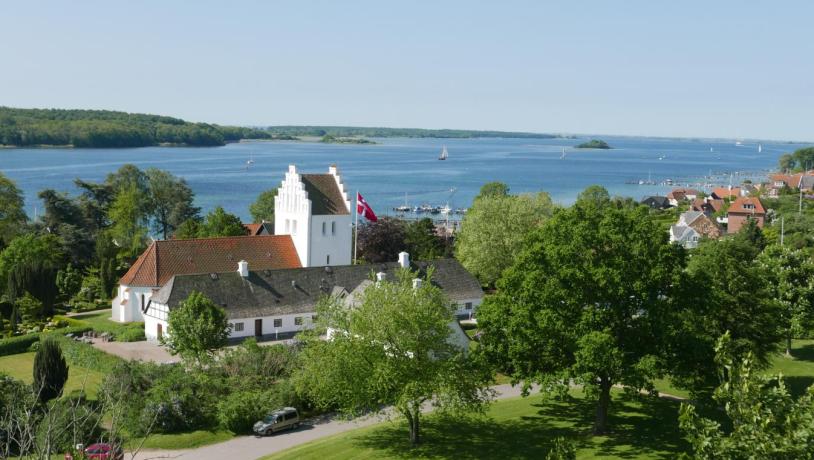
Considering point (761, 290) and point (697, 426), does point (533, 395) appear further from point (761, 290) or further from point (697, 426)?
point (697, 426)

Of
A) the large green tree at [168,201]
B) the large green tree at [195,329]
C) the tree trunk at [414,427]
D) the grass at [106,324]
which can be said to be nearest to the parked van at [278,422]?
the tree trunk at [414,427]

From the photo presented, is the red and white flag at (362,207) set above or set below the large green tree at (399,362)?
above

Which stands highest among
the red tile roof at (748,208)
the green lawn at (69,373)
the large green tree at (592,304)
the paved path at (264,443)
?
the large green tree at (592,304)

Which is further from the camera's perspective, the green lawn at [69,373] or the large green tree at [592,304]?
the green lawn at [69,373]

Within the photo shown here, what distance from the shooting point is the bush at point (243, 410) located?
3538 centimetres

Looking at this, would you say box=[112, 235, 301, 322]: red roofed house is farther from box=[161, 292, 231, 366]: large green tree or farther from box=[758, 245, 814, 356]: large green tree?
box=[758, 245, 814, 356]: large green tree

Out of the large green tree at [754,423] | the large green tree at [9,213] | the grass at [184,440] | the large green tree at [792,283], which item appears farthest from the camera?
the large green tree at [9,213]

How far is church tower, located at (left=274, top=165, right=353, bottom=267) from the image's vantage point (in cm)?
6134

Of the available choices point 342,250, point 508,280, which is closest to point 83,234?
point 342,250

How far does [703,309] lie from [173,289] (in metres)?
33.5

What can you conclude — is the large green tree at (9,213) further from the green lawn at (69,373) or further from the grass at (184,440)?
the grass at (184,440)

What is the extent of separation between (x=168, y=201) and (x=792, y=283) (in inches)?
2888

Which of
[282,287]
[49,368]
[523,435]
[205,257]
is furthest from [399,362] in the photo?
[205,257]

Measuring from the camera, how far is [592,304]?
31172mm
